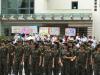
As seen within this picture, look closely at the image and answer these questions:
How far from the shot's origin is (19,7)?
5544 cm

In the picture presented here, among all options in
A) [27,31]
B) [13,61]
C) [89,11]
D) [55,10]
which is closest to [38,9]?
[55,10]

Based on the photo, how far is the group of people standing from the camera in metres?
20.5

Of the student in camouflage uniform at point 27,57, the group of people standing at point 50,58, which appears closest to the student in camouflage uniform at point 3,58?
the group of people standing at point 50,58

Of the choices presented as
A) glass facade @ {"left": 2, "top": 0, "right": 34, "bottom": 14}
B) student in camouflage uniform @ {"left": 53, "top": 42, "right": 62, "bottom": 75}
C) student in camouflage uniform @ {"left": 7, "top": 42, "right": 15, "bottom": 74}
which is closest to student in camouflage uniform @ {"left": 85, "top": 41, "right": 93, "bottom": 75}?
student in camouflage uniform @ {"left": 53, "top": 42, "right": 62, "bottom": 75}

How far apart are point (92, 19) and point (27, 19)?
20.4 ft

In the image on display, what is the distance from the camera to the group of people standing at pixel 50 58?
20.5m

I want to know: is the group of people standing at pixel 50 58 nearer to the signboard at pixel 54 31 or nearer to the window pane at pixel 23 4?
the signboard at pixel 54 31

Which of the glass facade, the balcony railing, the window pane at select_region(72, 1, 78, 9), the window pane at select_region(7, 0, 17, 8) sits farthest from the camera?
the window pane at select_region(7, 0, 17, 8)

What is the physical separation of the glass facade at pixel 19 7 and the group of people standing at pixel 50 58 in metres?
34.0

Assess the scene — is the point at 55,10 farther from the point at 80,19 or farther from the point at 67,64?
the point at 67,64

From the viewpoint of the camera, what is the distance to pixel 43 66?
2070 cm

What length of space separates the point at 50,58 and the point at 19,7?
3515 centimetres

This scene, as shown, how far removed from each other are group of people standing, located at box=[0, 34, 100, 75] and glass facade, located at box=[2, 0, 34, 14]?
3397 cm

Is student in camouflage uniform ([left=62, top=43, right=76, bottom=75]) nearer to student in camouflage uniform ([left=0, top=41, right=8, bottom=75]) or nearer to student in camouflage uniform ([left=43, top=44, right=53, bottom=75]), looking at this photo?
student in camouflage uniform ([left=43, top=44, right=53, bottom=75])
